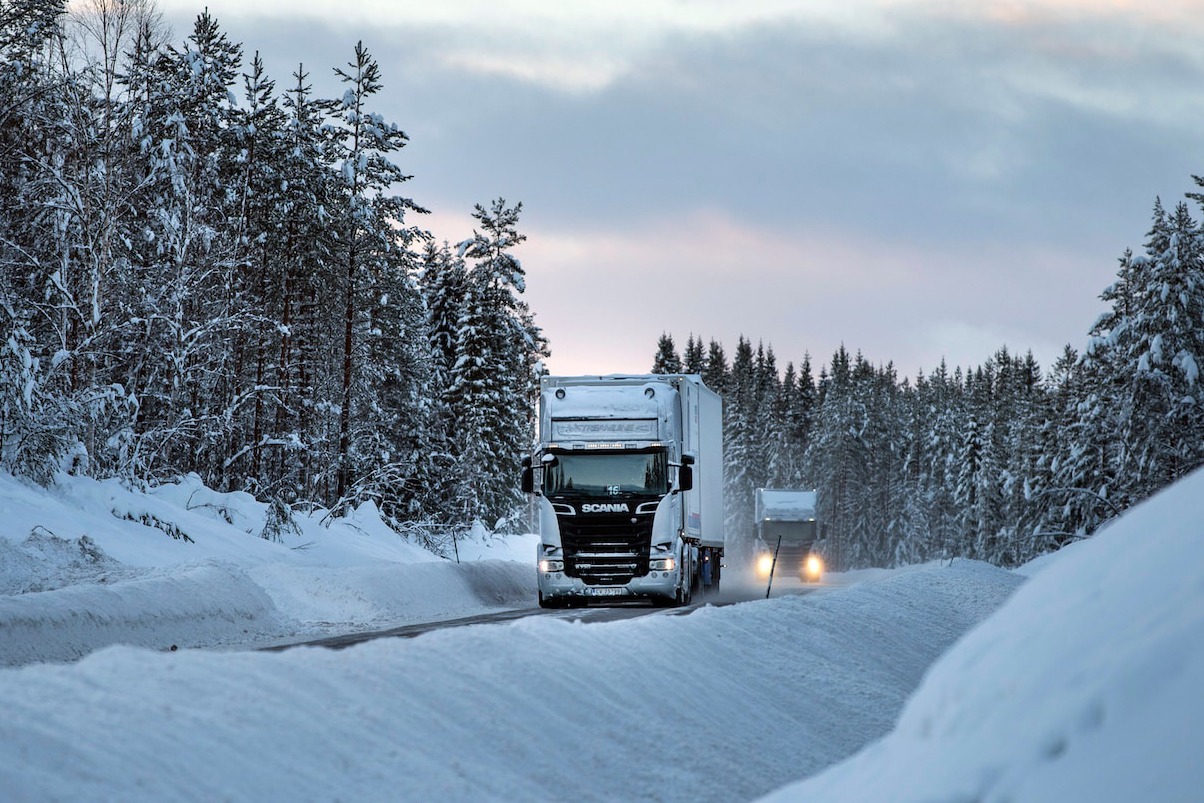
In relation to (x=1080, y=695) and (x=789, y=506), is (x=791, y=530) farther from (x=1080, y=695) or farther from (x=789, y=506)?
(x=1080, y=695)

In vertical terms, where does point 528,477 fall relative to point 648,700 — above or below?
above

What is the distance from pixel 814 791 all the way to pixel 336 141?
131 ft

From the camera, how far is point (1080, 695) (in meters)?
4.12

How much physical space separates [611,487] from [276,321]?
42.8 ft

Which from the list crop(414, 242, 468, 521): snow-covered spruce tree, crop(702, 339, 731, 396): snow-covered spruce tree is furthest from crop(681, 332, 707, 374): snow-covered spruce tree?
crop(414, 242, 468, 521): snow-covered spruce tree

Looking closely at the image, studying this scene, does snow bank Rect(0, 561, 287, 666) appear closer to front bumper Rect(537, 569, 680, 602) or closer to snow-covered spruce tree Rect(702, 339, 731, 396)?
front bumper Rect(537, 569, 680, 602)

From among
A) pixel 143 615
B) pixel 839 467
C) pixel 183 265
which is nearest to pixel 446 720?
pixel 143 615

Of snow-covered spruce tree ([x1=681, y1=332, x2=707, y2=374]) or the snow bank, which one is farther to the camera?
snow-covered spruce tree ([x1=681, y1=332, x2=707, y2=374])

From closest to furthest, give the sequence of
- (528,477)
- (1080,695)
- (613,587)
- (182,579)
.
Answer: (1080,695) → (182,579) → (528,477) → (613,587)

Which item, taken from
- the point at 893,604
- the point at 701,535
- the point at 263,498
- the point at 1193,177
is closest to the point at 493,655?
the point at 893,604

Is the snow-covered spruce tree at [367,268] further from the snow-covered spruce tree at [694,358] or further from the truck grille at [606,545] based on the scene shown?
the snow-covered spruce tree at [694,358]

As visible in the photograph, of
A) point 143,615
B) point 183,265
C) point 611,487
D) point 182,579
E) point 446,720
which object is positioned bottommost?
point 143,615

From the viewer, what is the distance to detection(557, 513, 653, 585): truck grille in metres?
22.7

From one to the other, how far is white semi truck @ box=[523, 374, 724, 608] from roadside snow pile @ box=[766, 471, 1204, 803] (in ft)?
56.1
